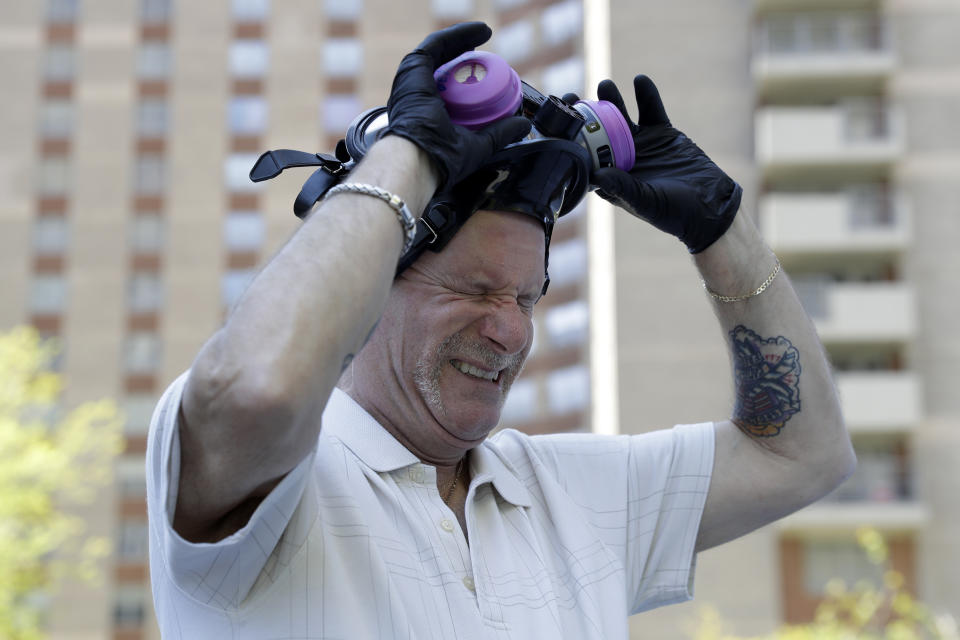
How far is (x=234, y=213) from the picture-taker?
38719 millimetres

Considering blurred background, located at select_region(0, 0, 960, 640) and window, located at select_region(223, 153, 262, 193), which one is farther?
window, located at select_region(223, 153, 262, 193)

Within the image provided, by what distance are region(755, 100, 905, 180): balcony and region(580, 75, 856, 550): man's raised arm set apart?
79.4 ft

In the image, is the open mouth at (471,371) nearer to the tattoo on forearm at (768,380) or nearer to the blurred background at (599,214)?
the tattoo on forearm at (768,380)

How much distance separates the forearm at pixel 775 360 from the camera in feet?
8.74

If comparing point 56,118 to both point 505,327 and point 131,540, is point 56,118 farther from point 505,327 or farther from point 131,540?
point 505,327

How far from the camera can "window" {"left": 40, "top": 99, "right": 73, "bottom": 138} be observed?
128 feet

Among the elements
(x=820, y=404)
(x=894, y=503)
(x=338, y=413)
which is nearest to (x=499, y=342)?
(x=338, y=413)

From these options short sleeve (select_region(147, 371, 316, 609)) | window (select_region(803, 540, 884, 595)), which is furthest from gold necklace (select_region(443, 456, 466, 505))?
window (select_region(803, 540, 884, 595))

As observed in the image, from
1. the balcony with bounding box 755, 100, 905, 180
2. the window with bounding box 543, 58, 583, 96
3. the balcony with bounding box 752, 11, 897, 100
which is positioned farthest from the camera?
the window with bounding box 543, 58, 583, 96

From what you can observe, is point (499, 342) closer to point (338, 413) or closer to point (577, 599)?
point (338, 413)

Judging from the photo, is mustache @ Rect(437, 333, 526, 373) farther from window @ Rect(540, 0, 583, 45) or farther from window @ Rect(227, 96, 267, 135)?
window @ Rect(227, 96, 267, 135)

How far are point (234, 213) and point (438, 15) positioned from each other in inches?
378

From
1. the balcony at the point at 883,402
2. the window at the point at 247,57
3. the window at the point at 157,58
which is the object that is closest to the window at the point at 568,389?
the balcony at the point at 883,402

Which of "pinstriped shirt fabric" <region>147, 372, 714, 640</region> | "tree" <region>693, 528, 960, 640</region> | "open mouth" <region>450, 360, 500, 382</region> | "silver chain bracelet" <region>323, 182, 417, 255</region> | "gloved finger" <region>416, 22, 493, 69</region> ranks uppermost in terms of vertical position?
"gloved finger" <region>416, 22, 493, 69</region>
